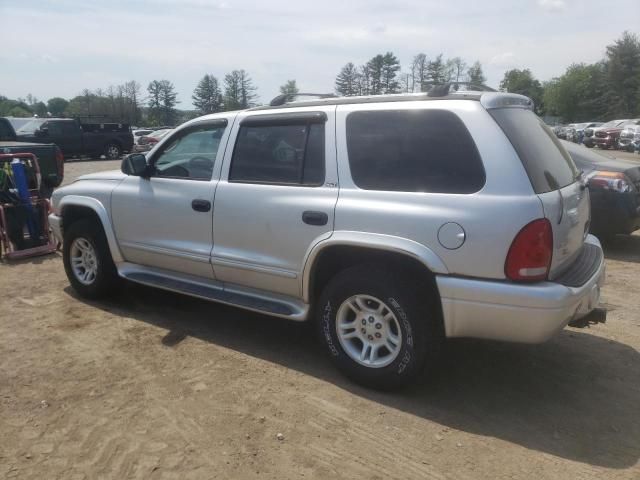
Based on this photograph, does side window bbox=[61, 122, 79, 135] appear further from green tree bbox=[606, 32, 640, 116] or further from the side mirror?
green tree bbox=[606, 32, 640, 116]

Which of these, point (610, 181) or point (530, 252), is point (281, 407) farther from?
point (610, 181)

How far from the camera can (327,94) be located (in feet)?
14.8

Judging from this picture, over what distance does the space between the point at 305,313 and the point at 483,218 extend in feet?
4.62

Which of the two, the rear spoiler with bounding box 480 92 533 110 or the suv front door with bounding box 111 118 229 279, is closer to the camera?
the rear spoiler with bounding box 480 92 533 110

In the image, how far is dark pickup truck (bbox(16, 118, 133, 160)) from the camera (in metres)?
21.7

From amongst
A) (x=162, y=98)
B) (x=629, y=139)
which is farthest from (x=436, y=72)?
(x=162, y=98)

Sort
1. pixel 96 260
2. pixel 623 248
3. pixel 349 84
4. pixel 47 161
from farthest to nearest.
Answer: pixel 349 84
pixel 47 161
pixel 623 248
pixel 96 260

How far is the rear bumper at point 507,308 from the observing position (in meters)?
2.96

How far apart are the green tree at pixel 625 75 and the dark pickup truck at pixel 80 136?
63.9 m

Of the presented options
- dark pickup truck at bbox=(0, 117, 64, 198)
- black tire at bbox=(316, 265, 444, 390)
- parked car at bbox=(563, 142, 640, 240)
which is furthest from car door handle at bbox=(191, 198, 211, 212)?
dark pickup truck at bbox=(0, 117, 64, 198)

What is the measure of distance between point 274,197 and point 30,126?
2135 cm

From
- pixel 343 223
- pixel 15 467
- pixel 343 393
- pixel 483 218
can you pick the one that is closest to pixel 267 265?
pixel 343 223

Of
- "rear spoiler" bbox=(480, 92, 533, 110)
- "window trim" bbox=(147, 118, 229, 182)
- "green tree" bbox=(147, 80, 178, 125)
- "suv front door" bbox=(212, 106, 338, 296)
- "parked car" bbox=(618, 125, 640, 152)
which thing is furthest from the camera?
"green tree" bbox=(147, 80, 178, 125)

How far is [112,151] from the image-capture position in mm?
25828
